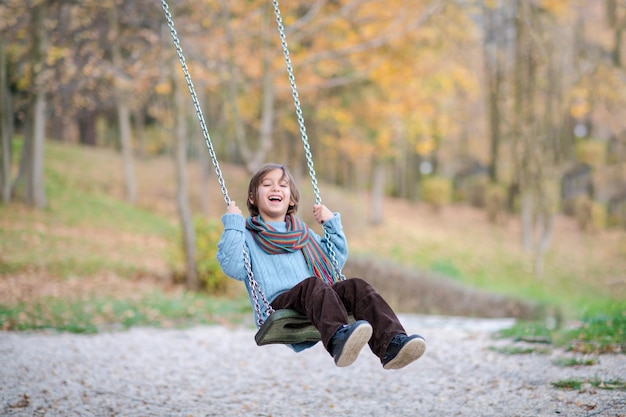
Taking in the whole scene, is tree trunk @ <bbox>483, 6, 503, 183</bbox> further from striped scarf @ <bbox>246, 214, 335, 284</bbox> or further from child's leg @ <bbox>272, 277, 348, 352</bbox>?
child's leg @ <bbox>272, 277, 348, 352</bbox>

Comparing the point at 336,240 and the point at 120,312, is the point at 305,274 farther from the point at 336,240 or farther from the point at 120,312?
the point at 120,312

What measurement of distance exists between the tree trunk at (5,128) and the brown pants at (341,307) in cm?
1131

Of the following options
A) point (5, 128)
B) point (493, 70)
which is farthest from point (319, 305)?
point (5, 128)

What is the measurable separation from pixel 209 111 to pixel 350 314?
1731cm

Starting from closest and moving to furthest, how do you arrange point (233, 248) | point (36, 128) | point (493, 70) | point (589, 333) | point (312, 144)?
point (233, 248)
point (589, 333)
point (493, 70)
point (36, 128)
point (312, 144)

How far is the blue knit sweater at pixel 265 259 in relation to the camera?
3514 millimetres

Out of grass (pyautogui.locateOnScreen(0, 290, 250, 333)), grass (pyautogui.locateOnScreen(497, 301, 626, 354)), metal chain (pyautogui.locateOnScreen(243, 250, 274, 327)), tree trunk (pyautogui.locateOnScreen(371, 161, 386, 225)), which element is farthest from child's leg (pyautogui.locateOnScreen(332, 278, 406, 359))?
tree trunk (pyautogui.locateOnScreen(371, 161, 386, 225))

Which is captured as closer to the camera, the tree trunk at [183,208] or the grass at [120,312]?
the grass at [120,312]

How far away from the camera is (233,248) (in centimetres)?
350

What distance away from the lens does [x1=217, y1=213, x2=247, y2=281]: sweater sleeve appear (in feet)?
11.5

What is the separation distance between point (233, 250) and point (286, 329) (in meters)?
0.49

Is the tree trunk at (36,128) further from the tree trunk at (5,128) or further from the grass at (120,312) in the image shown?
the grass at (120,312)

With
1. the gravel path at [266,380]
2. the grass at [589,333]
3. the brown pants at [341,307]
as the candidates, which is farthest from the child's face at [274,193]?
the grass at [589,333]

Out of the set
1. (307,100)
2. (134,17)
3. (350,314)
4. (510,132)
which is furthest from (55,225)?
(350,314)
